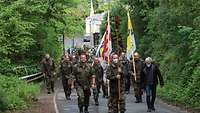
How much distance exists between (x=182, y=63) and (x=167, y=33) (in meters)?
3.27

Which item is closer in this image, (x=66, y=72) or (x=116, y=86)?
(x=116, y=86)

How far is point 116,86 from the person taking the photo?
53.6 feet

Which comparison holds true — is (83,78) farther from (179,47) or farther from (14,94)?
(179,47)

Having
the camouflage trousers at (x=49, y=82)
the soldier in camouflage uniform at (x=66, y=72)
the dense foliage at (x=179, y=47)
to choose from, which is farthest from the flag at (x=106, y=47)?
the camouflage trousers at (x=49, y=82)

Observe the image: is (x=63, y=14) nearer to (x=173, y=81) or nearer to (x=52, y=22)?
(x=52, y=22)

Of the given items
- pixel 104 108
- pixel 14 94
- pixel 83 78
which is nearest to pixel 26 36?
pixel 14 94

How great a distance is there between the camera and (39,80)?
3459cm

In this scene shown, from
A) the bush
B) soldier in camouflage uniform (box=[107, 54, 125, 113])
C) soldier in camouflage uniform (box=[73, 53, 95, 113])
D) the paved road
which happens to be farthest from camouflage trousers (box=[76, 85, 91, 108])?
Result: the bush

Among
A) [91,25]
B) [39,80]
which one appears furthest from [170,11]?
[91,25]

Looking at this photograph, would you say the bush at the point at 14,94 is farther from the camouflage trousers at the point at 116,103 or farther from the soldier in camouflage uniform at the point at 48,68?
the camouflage trousers at the point at 116,103

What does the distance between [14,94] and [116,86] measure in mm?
5044

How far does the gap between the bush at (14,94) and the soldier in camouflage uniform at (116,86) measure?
364 cm

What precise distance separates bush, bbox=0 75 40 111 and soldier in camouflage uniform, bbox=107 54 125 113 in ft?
11.9

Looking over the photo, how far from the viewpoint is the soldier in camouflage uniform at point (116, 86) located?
1612cm
